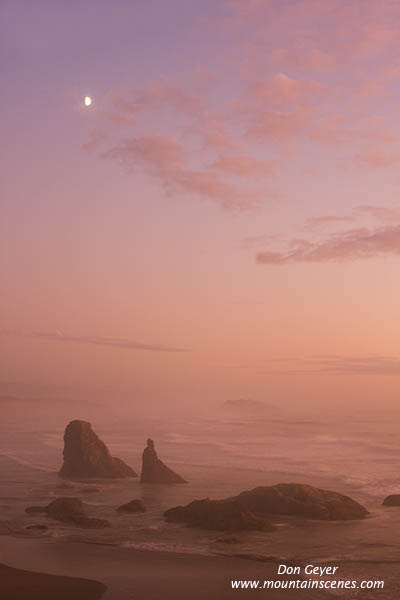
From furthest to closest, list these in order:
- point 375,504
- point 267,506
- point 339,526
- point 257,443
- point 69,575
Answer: point 257,443 → point 375,504 → point 267,506 → point 339,526 → point 69,575

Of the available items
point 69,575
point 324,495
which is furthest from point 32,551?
point 324,495

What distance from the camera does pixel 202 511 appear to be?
5916 cm

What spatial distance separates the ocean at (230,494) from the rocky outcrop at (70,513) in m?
1.30

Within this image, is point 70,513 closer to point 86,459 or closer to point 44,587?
point 44,587

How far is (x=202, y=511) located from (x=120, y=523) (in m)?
8.40

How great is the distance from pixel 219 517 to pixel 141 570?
14.8 meters

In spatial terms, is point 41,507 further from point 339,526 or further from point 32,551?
point 339,526

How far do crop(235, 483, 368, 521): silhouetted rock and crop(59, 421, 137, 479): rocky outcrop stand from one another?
109 ft

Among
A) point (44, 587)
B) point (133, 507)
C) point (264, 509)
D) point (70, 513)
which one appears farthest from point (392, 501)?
point (44, 587)

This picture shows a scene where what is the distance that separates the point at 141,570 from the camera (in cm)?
4397

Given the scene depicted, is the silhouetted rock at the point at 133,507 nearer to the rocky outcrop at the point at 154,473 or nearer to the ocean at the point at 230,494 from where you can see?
the ocean at the point at 230,494

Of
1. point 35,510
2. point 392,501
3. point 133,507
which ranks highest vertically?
point 392,501

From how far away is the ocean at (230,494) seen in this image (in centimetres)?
4916

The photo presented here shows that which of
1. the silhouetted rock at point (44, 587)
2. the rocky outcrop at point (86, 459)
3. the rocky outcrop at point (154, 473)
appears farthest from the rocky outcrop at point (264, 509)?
the rocky outcrop at point (86, 459)
